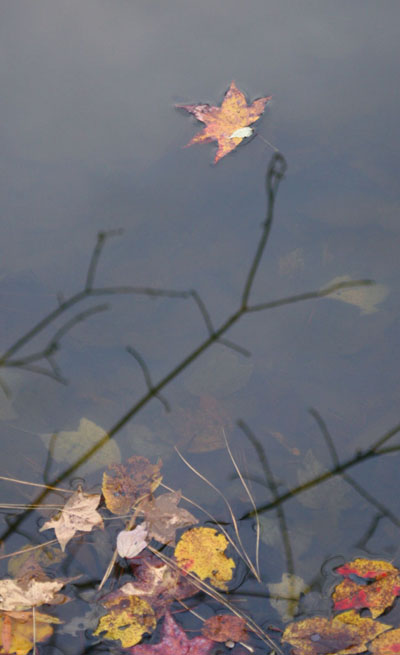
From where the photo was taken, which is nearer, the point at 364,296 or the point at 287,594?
the point at 287,594

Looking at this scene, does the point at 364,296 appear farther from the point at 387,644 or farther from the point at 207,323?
the point at 387,644

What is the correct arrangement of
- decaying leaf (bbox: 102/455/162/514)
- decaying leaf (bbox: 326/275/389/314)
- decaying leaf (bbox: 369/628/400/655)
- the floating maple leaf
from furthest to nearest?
the floating maple leaf < decaying leaf (bbox: 326/275/389/314) < decaying leaf (bbox: 102/455/162/514) < decaying leaf (bbox: 369/628/400/655)

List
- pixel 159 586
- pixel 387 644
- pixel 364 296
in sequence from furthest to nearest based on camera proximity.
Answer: pixel 364 296 < pixel 159 586 < pixel 387 644

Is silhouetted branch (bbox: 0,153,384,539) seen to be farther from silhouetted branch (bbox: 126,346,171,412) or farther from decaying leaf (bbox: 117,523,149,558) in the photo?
decaying leaf (bbox: 117,523,149,558)

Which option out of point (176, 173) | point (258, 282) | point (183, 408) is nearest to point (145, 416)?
point (183, 408)

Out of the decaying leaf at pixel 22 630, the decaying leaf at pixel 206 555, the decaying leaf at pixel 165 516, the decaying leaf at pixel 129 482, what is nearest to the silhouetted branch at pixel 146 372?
the decaying leaf at pixel 129 482

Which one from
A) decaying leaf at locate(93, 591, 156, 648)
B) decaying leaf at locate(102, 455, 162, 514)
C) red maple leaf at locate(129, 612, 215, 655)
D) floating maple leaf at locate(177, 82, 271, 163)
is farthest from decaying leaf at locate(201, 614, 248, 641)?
floating maple leaf at locate(177, 82, 271, 163)

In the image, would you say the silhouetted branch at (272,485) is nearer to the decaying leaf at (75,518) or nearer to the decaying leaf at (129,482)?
the decaying leaf at (129,482)

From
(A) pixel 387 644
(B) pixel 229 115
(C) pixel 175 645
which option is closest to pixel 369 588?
(A) pixel 387 644
